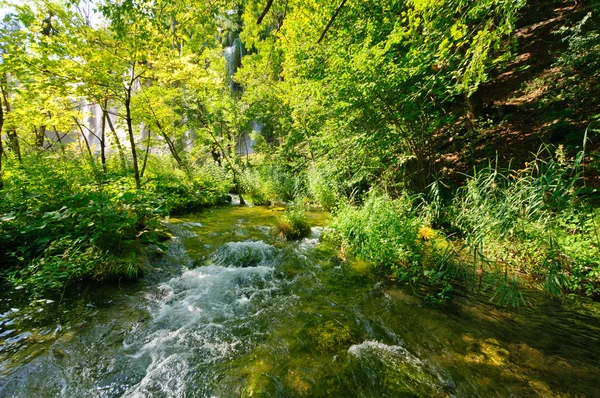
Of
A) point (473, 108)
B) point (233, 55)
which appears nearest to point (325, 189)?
point (473, 108)

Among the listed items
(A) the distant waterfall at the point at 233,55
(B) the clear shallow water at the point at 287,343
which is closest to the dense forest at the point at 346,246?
(B) the clear shallow water at the point at 287,343

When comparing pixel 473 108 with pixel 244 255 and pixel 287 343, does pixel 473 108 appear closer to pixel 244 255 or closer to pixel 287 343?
pixel 244 255

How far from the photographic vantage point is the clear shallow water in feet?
7.31

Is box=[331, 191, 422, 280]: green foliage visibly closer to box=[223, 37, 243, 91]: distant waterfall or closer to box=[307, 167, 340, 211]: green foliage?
box=[307, 167, 340, 211]: green foliage

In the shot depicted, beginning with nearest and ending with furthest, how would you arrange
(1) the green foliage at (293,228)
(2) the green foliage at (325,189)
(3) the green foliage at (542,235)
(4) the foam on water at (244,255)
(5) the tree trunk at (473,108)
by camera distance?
1. (3) the green foliage at (542,235)
2. (4) the foam on water at (244,255)
3. (1) the green foliage at (293,228)
4. (5) the tree trunk at (473,108)
5. (2) the green foliage at (325,189)

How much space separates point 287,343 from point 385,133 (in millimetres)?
5374

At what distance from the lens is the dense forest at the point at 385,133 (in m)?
3.26

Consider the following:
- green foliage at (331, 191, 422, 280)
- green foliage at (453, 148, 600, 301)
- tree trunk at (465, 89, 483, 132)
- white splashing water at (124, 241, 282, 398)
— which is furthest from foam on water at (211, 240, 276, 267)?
tree trunk at (465, 89, 483, 132)

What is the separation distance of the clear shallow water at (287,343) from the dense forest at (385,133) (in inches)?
16.4

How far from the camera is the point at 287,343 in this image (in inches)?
110

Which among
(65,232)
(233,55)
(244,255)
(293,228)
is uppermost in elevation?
(233,55)

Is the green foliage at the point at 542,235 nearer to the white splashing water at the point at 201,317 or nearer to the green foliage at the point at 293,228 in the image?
the white splashing water at the point at 201,317

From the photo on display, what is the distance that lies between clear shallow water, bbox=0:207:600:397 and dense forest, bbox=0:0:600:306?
1.37ft

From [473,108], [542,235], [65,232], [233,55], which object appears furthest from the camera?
[233,55]
